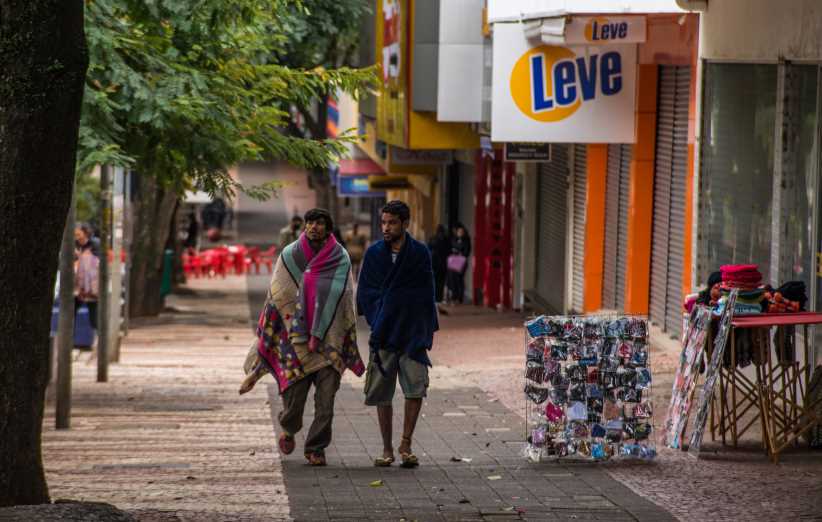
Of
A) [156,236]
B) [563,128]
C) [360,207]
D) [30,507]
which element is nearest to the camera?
[30,507]

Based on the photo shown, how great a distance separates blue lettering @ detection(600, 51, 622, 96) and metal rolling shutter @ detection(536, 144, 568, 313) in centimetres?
443

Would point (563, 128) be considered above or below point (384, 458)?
above

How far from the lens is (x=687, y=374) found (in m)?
10.0

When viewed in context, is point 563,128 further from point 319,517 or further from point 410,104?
point 319,517

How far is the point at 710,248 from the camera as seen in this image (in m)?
13.9

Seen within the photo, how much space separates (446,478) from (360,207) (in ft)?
192

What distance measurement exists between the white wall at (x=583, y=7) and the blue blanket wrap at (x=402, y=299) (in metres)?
6.94

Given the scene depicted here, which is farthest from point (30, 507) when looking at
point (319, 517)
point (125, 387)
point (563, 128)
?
point (563, 128)

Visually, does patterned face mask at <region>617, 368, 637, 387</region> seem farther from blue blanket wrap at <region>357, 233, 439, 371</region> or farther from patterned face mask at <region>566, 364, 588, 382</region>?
blue blanket wrap at <region>357, 233, 439, 371</region>

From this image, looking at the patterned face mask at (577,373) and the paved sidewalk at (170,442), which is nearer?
the paved sidewalk at (170,442)

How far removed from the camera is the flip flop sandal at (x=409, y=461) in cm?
969

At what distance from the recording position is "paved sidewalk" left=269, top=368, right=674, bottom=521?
26.5ft

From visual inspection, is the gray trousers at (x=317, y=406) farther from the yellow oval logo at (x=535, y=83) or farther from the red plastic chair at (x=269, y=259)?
the red plastic chair at (x=269, y=259)

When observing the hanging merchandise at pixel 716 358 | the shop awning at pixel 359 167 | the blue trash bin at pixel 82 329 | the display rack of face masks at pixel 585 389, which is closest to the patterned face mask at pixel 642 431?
the display rack of face masks at pixel 585 389
